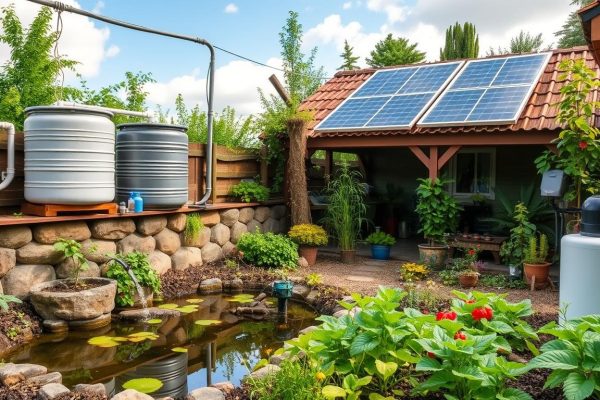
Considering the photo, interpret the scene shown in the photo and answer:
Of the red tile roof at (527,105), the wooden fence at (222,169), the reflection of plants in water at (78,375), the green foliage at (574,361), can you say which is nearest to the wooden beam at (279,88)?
the red tile roof at (527,105)

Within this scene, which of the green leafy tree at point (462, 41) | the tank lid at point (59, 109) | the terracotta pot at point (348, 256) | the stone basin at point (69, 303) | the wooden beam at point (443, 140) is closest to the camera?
the stone basin at point (69, 303)

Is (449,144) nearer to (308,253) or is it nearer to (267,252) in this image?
(308,253)

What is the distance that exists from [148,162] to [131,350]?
9.63 ft

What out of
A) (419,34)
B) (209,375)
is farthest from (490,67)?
(419,34)

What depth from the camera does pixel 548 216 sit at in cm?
844

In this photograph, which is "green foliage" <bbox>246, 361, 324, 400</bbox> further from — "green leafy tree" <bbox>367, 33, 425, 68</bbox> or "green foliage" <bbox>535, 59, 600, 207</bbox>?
"green leafy tree" <bbox>367, 33, 425, 68</bbox>

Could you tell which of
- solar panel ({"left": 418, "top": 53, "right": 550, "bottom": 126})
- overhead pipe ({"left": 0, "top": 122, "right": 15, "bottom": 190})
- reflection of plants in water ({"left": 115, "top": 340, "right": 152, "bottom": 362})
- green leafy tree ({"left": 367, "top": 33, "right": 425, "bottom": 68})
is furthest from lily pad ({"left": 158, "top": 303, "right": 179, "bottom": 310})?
green leafy tree ({"left": 367, "top": 33, "right": 425, "bottom": 68})

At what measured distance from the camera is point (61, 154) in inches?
223

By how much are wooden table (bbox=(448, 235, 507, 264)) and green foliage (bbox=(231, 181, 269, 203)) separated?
10.4 ft

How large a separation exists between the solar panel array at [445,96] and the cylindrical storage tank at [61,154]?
4135 mm

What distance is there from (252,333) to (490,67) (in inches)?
269

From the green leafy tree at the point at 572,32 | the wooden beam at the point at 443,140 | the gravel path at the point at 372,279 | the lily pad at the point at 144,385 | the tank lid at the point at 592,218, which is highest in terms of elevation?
the green leafy tree at the point at 572,32

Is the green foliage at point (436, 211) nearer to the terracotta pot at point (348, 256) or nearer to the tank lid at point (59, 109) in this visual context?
the terracotta pot at point (348, 256)

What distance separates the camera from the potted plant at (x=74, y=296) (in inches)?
196
